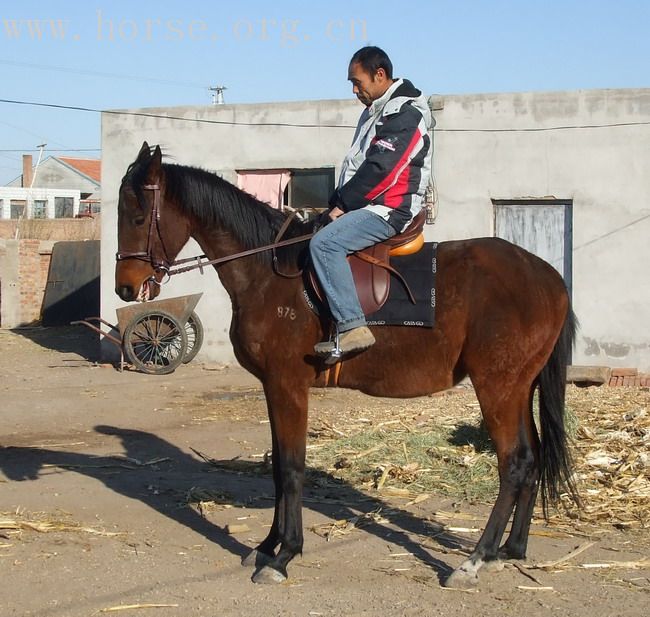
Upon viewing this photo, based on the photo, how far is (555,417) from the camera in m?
6.20

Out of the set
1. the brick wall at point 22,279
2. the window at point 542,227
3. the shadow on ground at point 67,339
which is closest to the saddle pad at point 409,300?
the window at point 542,227

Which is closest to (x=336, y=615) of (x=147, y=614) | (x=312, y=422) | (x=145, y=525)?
(x=147, y=614)

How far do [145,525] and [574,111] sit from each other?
1151cm

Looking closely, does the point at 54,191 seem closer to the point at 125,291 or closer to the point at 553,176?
the point at 553,176

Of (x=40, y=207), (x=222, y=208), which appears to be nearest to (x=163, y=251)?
(x=222, y=208)

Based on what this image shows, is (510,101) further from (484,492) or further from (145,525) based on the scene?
(145,525)

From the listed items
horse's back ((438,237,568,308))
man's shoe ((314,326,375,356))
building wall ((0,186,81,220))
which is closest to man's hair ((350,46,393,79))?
horse's back ((438,237,568,308))

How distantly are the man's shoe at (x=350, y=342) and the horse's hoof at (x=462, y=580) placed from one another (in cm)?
146

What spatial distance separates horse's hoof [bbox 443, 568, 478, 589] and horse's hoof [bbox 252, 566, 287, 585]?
38.6 inches

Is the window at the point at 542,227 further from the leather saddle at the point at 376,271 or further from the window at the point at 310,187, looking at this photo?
the leather saddle at the point at 376,271

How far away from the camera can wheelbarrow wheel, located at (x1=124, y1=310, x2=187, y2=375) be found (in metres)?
16.3

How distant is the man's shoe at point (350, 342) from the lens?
5594mm

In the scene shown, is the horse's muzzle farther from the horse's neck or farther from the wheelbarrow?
the wheelbarrow

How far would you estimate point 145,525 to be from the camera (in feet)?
22.1
